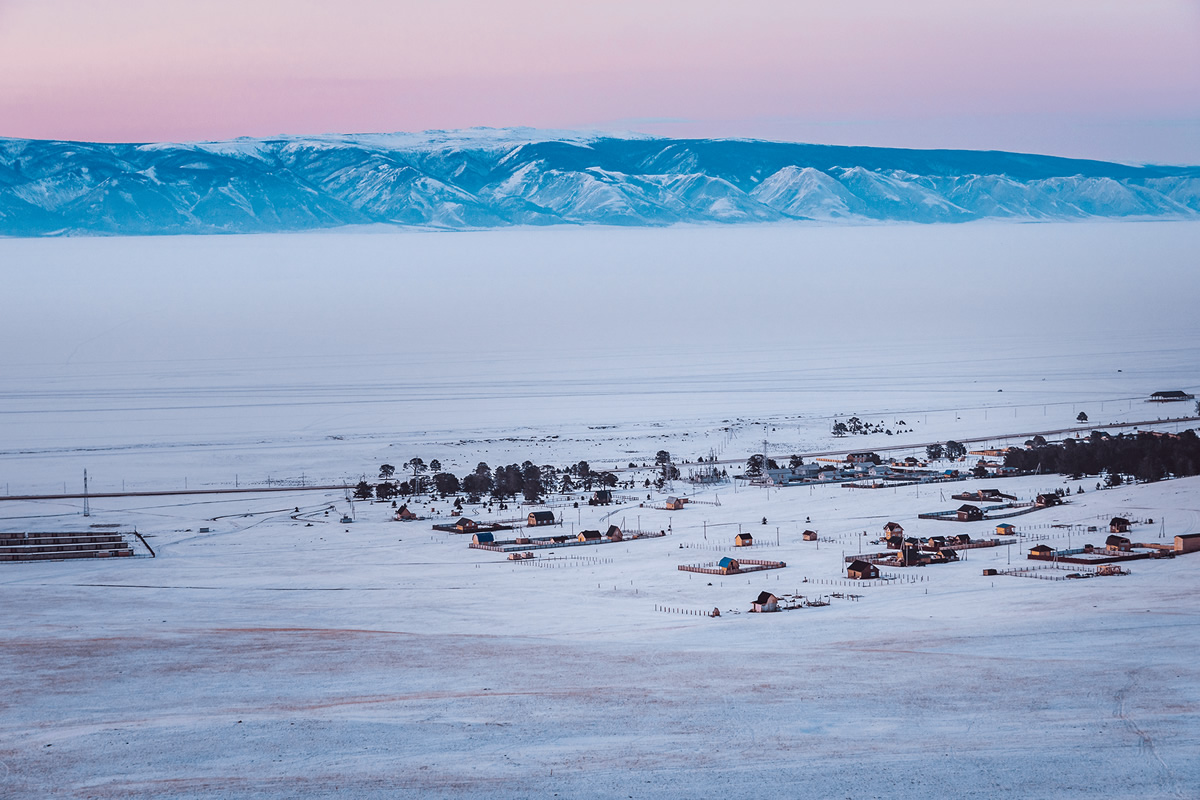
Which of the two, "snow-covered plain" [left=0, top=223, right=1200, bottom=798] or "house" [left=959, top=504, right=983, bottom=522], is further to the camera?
"house" [left=959, top=504, right=983, bottom=522]

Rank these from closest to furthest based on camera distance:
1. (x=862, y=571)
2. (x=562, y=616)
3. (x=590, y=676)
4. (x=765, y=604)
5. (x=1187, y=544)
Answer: (x=590, y=676) → (x=765, y=604) → (x=562, y=616) → (x=862, y=571) → (x=1187, y=544)

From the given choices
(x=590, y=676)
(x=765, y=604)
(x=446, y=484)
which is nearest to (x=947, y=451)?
(x=446, y=484)

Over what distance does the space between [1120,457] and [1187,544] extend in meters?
12.1

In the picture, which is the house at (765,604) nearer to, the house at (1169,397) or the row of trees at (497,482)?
the row of trees at (497,482)

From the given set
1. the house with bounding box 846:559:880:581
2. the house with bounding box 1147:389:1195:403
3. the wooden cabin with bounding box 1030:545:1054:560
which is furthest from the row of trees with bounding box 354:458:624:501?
the house with bounding box 1147:389:1195:403


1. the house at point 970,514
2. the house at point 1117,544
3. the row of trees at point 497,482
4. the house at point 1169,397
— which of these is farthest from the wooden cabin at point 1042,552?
the house at point 1169,397

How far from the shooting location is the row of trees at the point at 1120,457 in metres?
37.8

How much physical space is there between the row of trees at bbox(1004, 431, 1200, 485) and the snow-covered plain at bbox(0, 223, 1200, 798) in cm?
117

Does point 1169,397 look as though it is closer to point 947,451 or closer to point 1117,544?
→ point 947,451

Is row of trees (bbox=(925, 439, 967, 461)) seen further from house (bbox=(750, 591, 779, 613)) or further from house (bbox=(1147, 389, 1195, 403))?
house (bbox=(750, 591, 779, 613))

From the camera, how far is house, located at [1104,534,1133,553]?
2798cm

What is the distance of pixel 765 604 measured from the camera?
24.1 m

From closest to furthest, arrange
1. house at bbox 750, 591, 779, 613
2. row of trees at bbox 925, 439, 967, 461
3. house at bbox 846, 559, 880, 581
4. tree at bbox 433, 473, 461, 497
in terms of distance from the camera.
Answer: house at bbox 750, 591, 779, 613 < house at bbox 846, 559, 880, 581 < tree at bbox 433, 473, 461, 497 < row of trees at bbox 925, 439, 967, 461

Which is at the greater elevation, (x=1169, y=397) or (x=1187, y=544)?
(x=1169, y=397)
